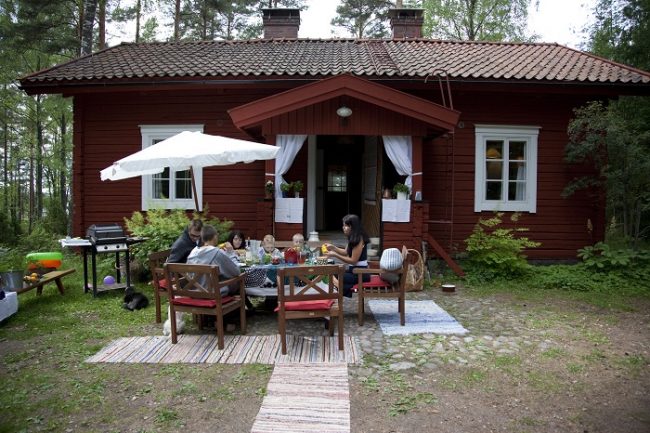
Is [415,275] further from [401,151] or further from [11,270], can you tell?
[11,270]

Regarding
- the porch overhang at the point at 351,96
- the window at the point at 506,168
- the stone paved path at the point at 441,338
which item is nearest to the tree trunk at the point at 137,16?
the porch overhang at the point at 351,96

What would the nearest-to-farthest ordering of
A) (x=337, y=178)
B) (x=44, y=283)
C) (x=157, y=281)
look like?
(x=157, y=281) → (x=44, y=283) → (x=337, y=178)

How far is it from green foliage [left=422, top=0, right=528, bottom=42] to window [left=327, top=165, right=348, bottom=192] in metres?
13.3

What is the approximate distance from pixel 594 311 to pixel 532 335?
1.82m

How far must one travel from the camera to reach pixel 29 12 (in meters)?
15.7

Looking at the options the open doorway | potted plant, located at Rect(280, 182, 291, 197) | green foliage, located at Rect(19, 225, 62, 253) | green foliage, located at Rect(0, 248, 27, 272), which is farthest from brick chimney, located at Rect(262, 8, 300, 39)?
green foliage, located at Rect(0, 248, 27, 272)

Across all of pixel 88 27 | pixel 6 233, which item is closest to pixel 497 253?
pixel 88 27

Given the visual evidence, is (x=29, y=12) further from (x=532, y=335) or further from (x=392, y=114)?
(x=532, y=335)

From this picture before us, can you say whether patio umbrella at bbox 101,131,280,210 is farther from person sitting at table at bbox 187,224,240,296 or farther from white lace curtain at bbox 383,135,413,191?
white lace curtain at bbox 383,135,413,191

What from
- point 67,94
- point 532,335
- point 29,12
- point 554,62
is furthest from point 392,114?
point 29,12

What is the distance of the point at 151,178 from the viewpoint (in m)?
9.66

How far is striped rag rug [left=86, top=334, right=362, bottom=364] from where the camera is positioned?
4.29 meters

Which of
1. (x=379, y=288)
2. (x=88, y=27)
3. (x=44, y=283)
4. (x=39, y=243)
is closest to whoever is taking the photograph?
(x=379, y=288)

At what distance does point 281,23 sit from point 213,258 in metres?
11.2
